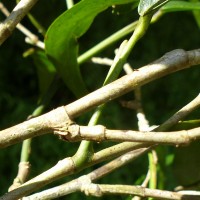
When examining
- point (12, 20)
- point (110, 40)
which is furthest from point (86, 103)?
point (110, 40)

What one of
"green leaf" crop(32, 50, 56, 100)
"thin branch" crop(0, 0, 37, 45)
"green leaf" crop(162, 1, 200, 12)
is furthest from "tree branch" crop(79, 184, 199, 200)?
"green leaf" crop(32, 50, 56, 100)

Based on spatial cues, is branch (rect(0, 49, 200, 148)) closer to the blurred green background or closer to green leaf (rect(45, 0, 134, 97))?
green leaf (rect(45, 0, 134, 97))

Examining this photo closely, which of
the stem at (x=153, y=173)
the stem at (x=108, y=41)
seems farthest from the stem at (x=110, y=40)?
the stem at (x=153, y=173)

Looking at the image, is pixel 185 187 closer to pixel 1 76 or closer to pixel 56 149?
pixel 56 149

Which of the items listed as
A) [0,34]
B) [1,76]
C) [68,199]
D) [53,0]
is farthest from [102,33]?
[0,34]

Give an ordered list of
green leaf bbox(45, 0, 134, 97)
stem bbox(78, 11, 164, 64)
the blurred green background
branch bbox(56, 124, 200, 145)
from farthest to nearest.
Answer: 1. the blurred green background
2. stem bbox(78, 11, 164, 64)
3. green leaf bbox(45, 0, 134, 97)
4. branch bbox(56, 124, 200, 145)

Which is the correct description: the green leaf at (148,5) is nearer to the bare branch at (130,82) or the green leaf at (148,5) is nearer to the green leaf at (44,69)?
the bare branch at (130,82)
